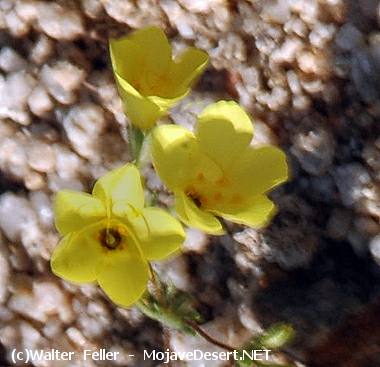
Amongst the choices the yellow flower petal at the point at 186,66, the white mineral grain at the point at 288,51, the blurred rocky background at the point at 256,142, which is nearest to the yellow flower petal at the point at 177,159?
the yellow flower petal at the point at 186,66

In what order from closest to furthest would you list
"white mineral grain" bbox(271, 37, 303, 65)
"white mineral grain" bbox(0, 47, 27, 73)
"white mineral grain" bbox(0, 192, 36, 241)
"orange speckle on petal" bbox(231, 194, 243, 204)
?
"orange speckle on petal" bbox(231, 194, 243, 204)
"white mineral grain" bbox(271, 37, 303, 65)
"white mineral grain" bbox(0, 192, 36, 241)
"white mineral grain" bbox(0, 47, 27, 73)

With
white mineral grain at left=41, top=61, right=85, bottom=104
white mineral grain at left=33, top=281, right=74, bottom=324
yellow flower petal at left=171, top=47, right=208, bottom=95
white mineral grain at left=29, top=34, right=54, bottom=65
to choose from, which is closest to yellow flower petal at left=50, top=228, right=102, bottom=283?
yellow flower petal at left=171, top=47, right=208, bottom=95

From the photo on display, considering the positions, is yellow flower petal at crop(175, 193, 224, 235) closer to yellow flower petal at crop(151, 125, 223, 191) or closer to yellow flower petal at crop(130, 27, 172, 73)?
yellow flower petal at crop(151, 125, 223, 191)

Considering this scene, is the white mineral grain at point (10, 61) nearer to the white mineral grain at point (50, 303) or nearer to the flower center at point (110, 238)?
the white mineral grain at point (50, 303)

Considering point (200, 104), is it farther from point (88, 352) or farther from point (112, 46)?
point (88, 352)

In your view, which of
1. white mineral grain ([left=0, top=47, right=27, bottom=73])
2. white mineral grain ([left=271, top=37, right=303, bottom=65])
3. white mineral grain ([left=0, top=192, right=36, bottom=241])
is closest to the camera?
white mineral grain ([left=271, top=37, right=303, bottom=65])

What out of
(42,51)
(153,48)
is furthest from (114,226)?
(42,51)

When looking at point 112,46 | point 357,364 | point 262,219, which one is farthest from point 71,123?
point 357,364

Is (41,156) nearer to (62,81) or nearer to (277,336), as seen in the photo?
(62,81)
